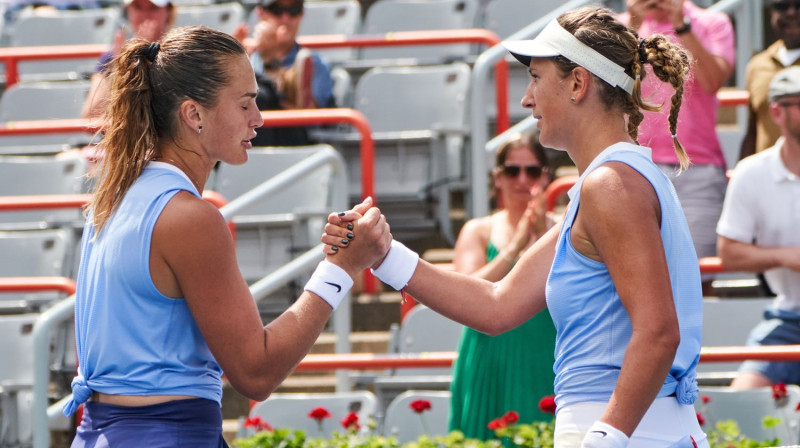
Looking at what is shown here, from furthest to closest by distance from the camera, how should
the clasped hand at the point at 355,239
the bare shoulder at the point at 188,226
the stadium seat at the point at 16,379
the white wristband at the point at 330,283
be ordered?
the stadium seat at the point at 16,379
the clasped hand at the point at 355,239
the white wristband at the point at 330,283
the bare shoulder at the point at 188,226

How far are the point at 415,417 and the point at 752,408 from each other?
1.19 meters

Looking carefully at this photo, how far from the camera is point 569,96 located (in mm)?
2656


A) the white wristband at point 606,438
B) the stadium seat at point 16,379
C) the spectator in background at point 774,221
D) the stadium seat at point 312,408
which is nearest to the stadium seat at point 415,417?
the stadium seat at point 312,408

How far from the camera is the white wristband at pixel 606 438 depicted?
92.0 inches

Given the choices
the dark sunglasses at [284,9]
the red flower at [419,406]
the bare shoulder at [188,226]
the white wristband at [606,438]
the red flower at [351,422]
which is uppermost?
the dark sunglasses at [284,9]

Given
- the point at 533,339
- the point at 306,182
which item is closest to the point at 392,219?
the point at 306,182

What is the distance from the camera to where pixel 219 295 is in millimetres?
2475

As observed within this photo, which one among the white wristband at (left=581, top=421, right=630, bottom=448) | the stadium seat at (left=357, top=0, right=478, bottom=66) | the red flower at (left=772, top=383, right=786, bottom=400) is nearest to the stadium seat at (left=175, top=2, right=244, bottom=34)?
the stadium seat at (left=357, top=0, right=478, bottom=66)

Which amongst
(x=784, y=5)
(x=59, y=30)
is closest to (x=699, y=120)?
(x=784, y=5)

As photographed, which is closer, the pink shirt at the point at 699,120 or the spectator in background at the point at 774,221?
the spectator in background at the point at 774,221

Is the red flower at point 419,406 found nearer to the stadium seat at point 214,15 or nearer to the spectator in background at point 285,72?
the spectator in background at point 285,72

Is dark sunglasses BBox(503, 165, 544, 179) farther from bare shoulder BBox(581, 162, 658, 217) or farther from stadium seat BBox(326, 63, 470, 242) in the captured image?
bare shoulder BBox(581, 162, 658, 217)

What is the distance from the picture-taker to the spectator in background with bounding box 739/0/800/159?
5.82m

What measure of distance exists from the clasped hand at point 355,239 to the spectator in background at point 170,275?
258mm
